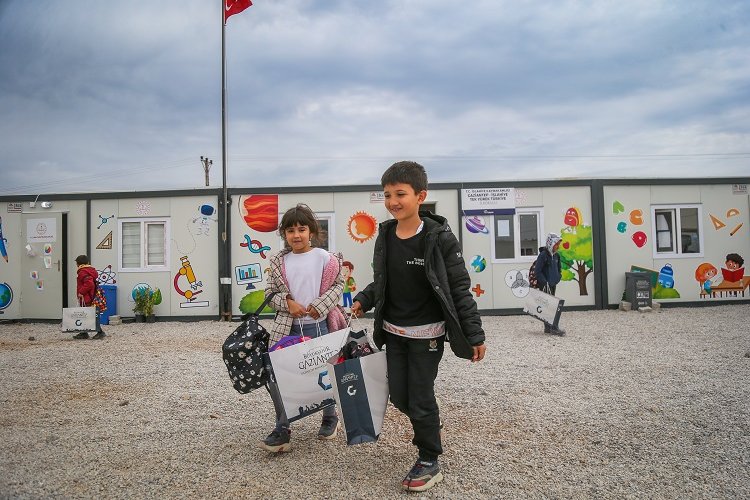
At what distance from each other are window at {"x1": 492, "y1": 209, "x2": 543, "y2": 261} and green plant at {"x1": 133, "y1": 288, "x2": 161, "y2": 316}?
835 centimetres

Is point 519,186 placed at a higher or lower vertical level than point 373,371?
higher

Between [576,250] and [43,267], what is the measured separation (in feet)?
43.9

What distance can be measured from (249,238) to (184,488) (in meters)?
9.62

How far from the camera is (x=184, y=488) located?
2.97 metres

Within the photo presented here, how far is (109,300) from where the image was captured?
11930mm

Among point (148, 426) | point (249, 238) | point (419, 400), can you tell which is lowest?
point (148, 426)

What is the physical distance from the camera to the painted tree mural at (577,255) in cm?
1245

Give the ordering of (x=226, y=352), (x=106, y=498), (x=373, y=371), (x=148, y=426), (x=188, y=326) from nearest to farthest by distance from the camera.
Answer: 1. (x=106, y=498)
2. (x=373, y=371)
3. (x=226, y=352)
4. (x=148, y=426)
5. (x=188, y=326)

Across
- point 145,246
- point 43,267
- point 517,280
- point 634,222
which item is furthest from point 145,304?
point 634,222

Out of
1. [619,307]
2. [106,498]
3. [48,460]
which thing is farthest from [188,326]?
[619,307]

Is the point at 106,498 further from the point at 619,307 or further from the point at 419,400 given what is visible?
the point at 619,307

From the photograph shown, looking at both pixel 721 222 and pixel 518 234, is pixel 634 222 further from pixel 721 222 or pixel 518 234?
pixel 518 234

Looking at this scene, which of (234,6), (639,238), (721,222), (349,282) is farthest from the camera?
(234,6)

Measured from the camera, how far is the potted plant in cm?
1196
